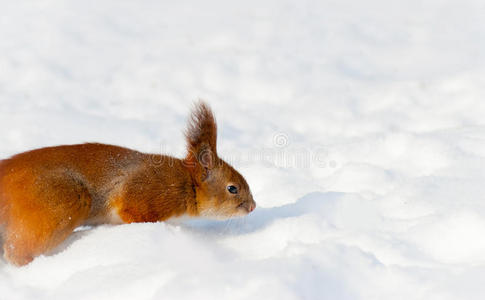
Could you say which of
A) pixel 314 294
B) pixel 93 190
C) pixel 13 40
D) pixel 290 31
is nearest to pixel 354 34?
pixel 290 31

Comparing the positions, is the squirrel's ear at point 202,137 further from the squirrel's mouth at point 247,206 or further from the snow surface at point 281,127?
the snow surface at point 281,127

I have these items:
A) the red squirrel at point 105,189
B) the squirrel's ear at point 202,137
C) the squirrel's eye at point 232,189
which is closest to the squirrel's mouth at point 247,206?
the red squirrel at point 105,189

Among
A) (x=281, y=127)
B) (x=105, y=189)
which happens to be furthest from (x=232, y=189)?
(x=281, y=127)

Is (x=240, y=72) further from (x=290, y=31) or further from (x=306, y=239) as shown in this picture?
(x=306, y=239)

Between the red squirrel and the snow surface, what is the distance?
126 mm

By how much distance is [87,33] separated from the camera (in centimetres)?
864

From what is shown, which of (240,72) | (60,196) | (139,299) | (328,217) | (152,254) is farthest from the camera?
(240,72)

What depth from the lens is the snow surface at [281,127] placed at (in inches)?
110

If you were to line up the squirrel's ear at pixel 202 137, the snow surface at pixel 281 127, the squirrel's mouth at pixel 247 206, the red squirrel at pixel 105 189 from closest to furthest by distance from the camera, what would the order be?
the snow surface at pixel 281 127, the red squirrel at pixel 105 189, the squirrel's ear at pixel 202 137, the squirrel's mouth at pixel 247 206

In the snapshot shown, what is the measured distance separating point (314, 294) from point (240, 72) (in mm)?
5675

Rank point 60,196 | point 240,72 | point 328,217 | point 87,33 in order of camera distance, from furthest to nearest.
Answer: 1. point 87,33
2. point 240,72
3. point 328,217
4. point 60,196

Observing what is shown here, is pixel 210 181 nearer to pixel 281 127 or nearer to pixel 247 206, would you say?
pixel 247 206

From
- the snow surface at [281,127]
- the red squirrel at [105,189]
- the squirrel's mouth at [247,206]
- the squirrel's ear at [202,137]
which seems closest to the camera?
the snow surface at [281,127]

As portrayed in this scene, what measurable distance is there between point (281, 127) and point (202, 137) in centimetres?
296
